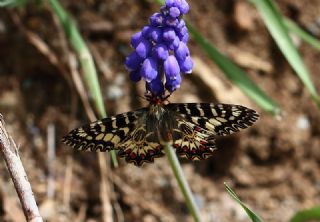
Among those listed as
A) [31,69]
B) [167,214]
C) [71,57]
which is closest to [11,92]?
[31,69]

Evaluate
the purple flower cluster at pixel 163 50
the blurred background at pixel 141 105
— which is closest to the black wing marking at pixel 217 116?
the purple flower cluster at pixel 163 50

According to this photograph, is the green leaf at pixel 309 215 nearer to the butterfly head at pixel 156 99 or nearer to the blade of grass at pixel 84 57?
the butterfly head at pixel 156 99

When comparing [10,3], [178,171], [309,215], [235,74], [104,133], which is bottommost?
[309,215]

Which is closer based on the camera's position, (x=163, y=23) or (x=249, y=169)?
(x=163, y=23)

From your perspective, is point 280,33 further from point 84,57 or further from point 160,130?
point 160,130

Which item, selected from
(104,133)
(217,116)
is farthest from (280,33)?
(104,133)

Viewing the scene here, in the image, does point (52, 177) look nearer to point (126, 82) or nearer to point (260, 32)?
point (126, 82)

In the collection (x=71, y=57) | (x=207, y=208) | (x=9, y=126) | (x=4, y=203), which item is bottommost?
(x=207, y=208)
